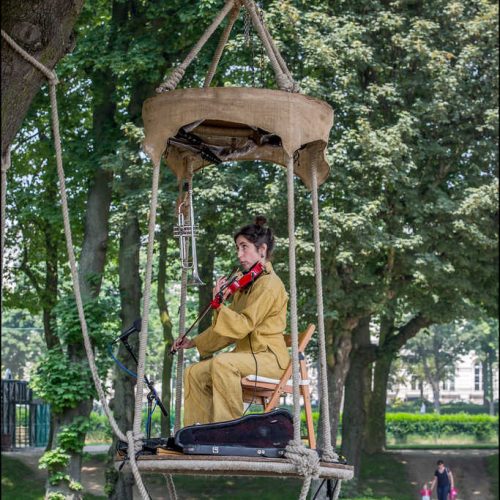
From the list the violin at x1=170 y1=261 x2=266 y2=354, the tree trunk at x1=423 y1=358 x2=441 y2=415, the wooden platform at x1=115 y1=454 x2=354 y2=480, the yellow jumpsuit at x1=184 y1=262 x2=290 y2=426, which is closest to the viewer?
the wooden platform at x1=115 y1=454 x2=354 y2=480

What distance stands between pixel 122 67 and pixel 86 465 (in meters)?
13.8

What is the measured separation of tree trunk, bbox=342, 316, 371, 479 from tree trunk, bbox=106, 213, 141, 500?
6366 millimetres

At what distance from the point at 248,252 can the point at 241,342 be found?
644mm

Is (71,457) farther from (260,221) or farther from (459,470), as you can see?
(260,221)

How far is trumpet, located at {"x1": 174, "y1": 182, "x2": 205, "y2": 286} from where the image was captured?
8.41m

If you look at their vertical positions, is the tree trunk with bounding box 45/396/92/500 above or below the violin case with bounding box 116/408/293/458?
below

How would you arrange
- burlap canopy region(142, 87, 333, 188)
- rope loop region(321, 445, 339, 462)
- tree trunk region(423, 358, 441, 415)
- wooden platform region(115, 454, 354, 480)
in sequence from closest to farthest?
wooden platform region(115, 454, 354, 480), burlap canopy region(142, 87, 333, 188), rope loop region(321, 445, 339, 462), tree trunk region(423, 358, 441, 415)

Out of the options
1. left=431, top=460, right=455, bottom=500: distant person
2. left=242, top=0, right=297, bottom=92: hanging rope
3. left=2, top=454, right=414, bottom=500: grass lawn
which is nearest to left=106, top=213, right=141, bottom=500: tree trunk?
left=2, top=454, right=414, bottom=500: grass lawn

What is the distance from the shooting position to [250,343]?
7.79m

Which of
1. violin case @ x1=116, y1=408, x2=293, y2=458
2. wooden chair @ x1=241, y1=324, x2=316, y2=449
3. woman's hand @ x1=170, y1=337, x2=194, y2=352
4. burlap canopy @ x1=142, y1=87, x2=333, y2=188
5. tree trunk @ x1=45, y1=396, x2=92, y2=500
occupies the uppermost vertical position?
burlap canopy @ x1=142, y1=87, x2=333, y2=188

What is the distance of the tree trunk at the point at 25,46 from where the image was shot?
5.66 m

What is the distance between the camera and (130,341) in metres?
23.6

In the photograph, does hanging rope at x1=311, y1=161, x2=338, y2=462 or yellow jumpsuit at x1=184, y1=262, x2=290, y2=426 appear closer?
hanging rope at x1=311, y1=161, x2=338, y2=462

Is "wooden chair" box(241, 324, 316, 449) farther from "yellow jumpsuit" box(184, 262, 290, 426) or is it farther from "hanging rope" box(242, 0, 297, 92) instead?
"hanging rope" box(242, 0, 297, 92)
